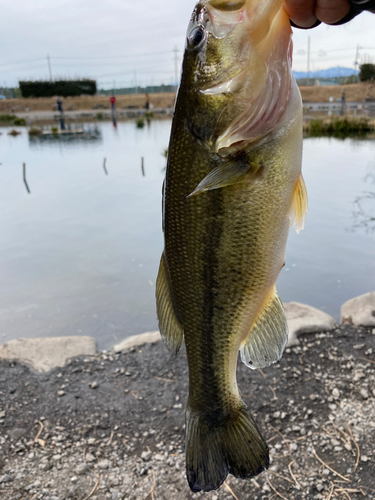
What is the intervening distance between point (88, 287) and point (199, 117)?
5299 millimetres

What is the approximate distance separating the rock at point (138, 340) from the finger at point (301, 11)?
12.0 feet

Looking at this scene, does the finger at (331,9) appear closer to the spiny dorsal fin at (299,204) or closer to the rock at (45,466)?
the spiny dorsal fin at (299,204)

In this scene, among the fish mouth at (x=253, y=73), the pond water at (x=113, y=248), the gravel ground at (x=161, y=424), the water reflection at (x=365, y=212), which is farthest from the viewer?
the water reflection at (x=365, y=212)

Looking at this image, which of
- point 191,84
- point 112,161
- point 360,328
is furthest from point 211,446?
point 112,161

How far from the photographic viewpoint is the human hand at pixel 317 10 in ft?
4.78

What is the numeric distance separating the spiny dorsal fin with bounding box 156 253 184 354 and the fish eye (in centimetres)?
84

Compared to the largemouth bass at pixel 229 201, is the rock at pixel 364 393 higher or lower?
lower

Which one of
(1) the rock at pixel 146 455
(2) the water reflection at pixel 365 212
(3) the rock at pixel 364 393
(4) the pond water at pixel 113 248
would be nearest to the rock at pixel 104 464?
(1) the rock at pixel 146 455

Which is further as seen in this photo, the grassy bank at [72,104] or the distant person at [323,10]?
the grassy bank at [72,104]

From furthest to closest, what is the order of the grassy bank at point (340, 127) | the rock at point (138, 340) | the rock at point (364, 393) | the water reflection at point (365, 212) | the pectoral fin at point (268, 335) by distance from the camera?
the grassy bank at point (340, 127) < the water reflection at point (365, 212) < the rock at point (138, 340) < the rock at point (364, 393) < the pectoral fin at point (268, 335)

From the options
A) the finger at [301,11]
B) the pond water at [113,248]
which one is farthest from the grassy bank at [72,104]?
the finger at [301,11]

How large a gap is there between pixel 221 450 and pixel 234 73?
1.45 m

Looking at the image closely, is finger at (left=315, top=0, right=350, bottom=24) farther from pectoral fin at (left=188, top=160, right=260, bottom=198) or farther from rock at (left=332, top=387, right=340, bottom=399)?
rock at (left=332, top=387, right=340, bottom=399)

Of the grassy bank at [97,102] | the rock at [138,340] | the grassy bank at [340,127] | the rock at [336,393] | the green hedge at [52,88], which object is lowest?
the rock at [336,393]
